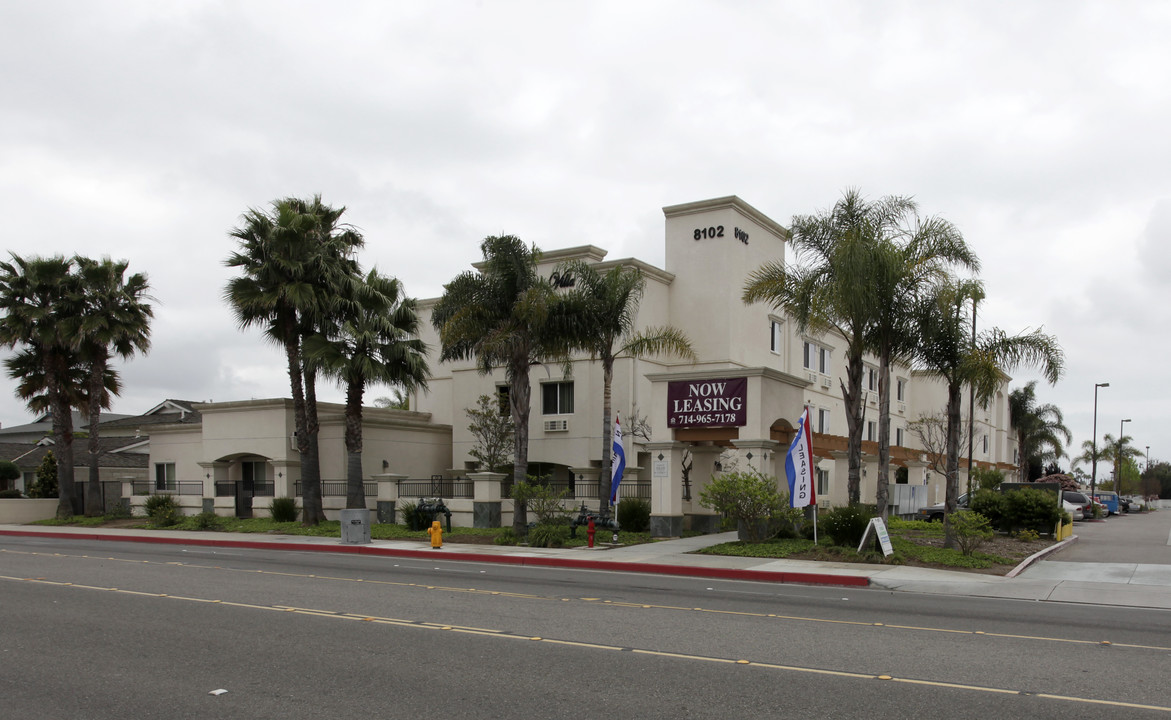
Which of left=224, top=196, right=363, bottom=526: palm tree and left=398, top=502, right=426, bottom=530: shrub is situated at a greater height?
left=224, top=196, right=363, bottom=526: palm tree

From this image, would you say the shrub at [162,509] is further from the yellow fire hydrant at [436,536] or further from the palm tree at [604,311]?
the palm tree at [604,311]

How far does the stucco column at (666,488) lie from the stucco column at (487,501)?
5572 millimetres

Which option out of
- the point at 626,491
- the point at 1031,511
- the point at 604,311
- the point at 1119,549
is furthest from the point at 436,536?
the point at 1119,549

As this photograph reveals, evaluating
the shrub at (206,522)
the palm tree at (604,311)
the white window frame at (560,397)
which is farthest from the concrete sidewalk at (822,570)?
the white window frame at (560,397)

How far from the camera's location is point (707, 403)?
80.0ft

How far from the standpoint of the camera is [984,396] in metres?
24.4

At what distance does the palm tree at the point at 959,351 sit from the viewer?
21.6 m

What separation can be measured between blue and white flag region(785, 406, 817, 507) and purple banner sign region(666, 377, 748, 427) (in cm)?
324

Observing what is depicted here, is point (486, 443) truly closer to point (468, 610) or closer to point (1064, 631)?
Result: point (468, 610)

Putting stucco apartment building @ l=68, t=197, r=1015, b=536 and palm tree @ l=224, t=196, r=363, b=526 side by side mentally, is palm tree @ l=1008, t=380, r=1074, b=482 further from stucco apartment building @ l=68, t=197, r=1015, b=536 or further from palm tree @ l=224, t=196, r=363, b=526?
palm tree @ l=224, t=196, r=363, b=526

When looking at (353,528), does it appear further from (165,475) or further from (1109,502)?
(1109,502)

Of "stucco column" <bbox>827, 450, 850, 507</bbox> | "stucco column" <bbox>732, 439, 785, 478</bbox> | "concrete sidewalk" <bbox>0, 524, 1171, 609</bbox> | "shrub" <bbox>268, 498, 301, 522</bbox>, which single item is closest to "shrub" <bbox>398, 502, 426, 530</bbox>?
"concrete sidewalk" <bbox>0, 524, 1171, 609</bbox>

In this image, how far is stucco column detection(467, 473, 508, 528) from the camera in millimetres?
27844

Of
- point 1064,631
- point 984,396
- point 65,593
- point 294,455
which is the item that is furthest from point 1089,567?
point 294,455
